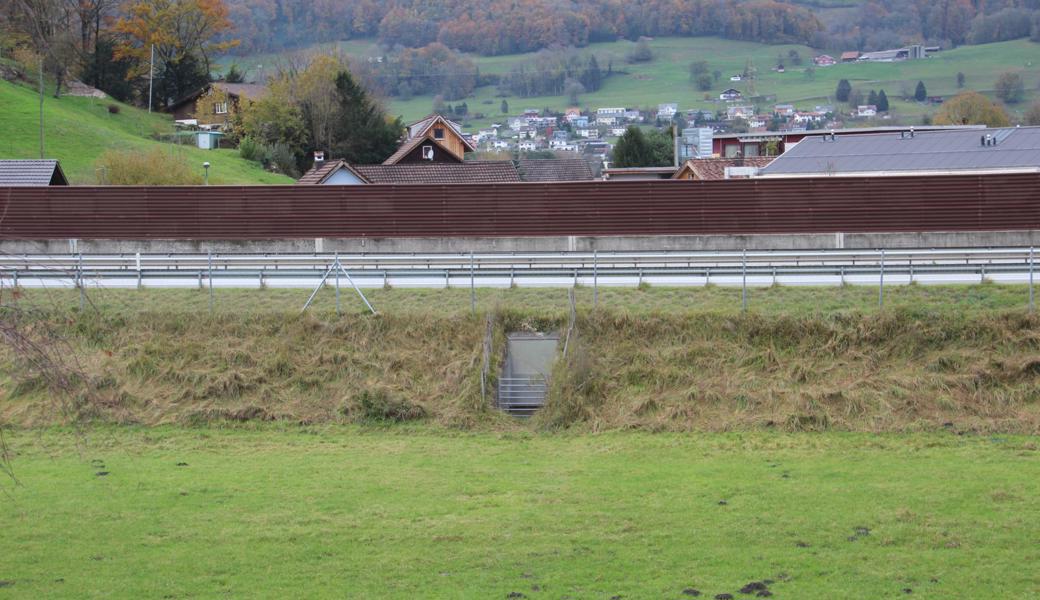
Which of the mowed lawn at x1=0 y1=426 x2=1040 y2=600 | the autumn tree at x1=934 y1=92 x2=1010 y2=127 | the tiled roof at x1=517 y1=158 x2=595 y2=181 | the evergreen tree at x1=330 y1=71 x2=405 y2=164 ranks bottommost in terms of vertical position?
the mowed lawn at x1=0 y1=426 x2=1040 y2=600

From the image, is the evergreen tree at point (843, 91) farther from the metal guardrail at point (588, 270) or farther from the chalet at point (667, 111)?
the metal guardrail at point (588, 270)

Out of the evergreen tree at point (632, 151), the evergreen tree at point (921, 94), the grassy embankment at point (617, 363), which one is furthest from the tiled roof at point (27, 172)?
the evergreen tree at point (921, 94)

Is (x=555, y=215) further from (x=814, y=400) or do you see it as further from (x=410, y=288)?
(x=814, y=400)

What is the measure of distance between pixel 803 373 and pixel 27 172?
107 feet

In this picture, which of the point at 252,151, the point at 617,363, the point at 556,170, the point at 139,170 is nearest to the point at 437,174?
the point at 139,170

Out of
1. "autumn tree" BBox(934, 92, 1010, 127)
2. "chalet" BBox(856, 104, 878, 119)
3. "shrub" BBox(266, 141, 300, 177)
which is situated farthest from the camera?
"chalet" BBox(856, 104, 878, 119)

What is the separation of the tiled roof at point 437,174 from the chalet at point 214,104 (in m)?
29.9

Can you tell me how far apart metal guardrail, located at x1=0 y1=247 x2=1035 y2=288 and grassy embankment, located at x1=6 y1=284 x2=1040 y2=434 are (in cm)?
151

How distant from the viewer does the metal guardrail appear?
2628cm

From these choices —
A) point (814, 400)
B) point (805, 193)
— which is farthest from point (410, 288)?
point (805, 193)

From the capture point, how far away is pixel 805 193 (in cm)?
3531

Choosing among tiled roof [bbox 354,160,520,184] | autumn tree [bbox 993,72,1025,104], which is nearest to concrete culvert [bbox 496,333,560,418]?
tiled roof [bbox 354,160,520,184]

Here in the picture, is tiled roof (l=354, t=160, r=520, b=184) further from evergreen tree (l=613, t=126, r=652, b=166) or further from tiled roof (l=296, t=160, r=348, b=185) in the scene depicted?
evergreen tree (l=613, t=126, r=652, b=166)

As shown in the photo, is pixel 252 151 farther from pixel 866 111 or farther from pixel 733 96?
pixel 733 96
